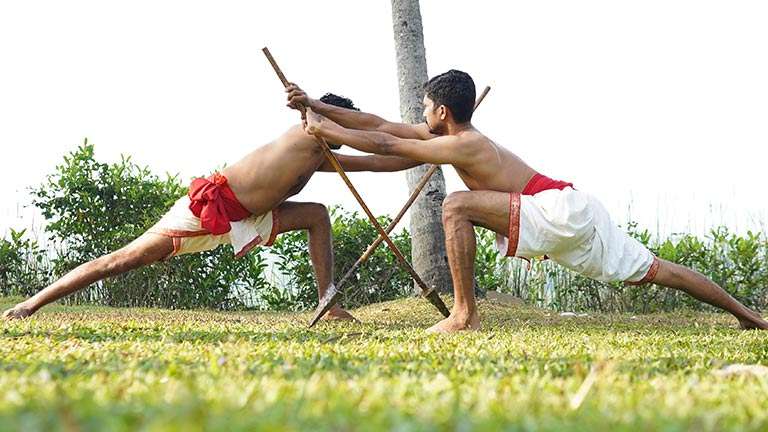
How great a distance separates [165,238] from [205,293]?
9.17ft

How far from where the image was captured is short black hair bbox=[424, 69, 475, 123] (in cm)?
430

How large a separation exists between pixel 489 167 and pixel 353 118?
85 cm

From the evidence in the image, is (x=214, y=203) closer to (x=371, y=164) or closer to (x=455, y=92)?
(x=371, y=164)

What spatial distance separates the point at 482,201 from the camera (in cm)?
432

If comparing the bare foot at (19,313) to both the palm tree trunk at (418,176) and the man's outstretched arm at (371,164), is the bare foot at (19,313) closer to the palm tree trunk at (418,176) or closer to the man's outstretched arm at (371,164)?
the man's outstretched arm at (371,164)

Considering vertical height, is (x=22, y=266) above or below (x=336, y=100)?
below

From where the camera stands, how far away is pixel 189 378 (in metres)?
2.04

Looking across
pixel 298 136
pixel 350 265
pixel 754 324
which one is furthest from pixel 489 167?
pixel 350 265

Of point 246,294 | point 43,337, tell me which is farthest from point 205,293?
point 43,337

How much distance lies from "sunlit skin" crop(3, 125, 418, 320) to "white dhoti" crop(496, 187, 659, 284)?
35.5 inches

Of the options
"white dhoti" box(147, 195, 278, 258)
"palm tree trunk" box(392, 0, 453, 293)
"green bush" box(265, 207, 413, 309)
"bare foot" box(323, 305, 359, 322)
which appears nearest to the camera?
"white dhoti" box(147, 195, 278, 258)

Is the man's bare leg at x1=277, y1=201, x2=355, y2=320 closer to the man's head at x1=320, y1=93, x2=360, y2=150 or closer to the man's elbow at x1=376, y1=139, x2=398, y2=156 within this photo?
the man's head at x1=320, y1=93, x2=360, y2=150

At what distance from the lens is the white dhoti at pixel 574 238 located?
14.1 ft

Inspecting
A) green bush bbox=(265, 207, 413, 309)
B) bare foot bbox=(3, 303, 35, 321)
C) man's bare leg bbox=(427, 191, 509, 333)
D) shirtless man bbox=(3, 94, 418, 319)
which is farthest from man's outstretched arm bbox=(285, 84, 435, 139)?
green bush bbox=(265, 207, 413, 309)
